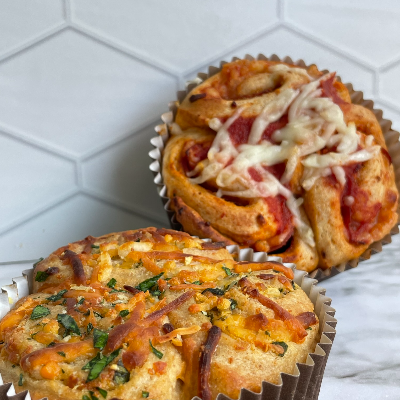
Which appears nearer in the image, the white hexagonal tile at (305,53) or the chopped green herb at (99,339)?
the chopped green herb at (99,339)

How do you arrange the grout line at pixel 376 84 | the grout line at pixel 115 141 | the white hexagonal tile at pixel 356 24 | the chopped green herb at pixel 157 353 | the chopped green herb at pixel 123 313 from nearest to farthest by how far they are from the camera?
the chopped green herb at pixel 157 353 → the chopped green herb at pixel 123 313 → the grout line at pixel 115 141 → the white hexagonal tile at pixel 356 24 → the grout line at pixel 376 84

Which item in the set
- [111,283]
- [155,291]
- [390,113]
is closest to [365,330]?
[155,291]

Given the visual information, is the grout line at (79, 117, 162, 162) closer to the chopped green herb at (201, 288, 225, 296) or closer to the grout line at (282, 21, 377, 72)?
the grout line at (282, 21, 377, 72)

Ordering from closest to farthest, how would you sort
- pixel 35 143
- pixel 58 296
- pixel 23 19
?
pixel 58 296 → pixel 23 19 → pixel 35 143

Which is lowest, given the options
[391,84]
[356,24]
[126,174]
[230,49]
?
[126,174]

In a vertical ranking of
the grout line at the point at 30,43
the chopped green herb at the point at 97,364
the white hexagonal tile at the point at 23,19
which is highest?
the white hexagonal tile at the point at 23,19

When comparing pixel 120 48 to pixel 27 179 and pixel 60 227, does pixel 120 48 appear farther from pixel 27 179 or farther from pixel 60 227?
pixel 60 227

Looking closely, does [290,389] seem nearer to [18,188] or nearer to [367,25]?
[18,188]

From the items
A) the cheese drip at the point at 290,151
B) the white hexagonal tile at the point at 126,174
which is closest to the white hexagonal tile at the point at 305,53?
the white hexagonal tile at the point at 126,174

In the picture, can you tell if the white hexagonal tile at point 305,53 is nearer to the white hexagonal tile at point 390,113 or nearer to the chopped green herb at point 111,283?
the white hexagonal tile at point 390,113
